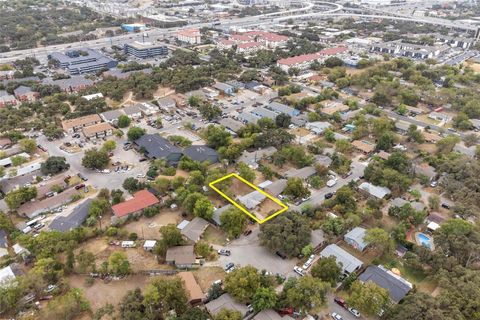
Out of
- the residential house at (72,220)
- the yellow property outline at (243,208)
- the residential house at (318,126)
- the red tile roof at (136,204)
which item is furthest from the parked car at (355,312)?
the residential house at (318,126)

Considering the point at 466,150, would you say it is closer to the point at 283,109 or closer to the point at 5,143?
the point at 283,109

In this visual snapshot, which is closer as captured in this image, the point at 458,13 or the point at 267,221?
the point at 267,221

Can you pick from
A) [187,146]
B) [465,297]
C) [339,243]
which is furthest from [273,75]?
[465,297]

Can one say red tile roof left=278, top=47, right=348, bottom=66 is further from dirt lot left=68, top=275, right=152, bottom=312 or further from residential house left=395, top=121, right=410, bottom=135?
dirt lot left=68, top=275, right=152, bottom=312

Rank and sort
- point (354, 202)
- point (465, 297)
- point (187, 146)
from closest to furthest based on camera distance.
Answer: point (465, 297)
point (354, 202)
point (187, 146)

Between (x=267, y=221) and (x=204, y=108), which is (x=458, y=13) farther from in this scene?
(x=267, y=221)

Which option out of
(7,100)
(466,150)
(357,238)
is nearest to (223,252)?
(357,238)

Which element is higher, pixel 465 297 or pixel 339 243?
pixel 465 297
